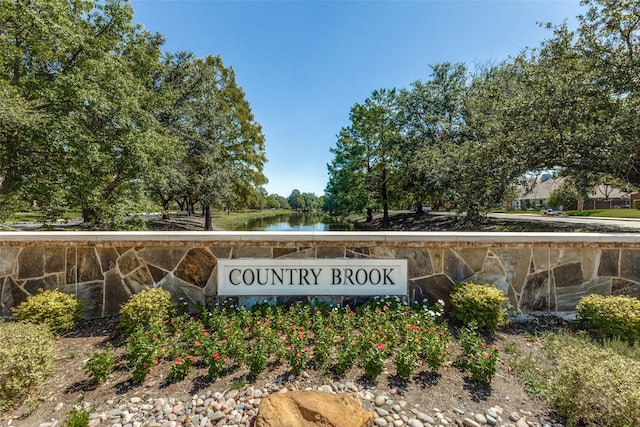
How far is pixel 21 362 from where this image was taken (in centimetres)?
234

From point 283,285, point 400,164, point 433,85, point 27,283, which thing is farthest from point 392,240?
point 433,85

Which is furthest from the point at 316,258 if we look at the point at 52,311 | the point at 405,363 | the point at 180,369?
the point at 52,311

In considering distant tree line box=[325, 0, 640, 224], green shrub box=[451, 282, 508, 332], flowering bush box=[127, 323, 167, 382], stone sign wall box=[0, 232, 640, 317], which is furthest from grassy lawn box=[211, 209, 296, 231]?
green shrub box=[451, 282, 508, 332]

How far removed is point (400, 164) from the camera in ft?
56.9

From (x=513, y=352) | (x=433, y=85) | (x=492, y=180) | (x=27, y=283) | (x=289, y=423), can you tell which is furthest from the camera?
(x=433, y=85)

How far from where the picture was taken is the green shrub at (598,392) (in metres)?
2.02

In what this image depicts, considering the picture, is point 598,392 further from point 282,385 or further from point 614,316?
point 282,385

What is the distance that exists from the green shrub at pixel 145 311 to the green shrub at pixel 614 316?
17.9ft

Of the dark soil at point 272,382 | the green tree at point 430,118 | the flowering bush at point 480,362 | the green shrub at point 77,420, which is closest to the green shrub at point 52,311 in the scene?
the dark soil at point 272,382

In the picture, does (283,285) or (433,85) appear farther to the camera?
(433,85)

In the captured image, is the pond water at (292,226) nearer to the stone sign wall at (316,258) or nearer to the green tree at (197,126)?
the green tree at (197,126)

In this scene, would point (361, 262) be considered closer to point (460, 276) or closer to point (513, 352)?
point (460, 276)

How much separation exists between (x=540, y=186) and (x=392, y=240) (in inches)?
1858

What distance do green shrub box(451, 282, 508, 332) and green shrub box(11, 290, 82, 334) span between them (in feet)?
A: 16.6
